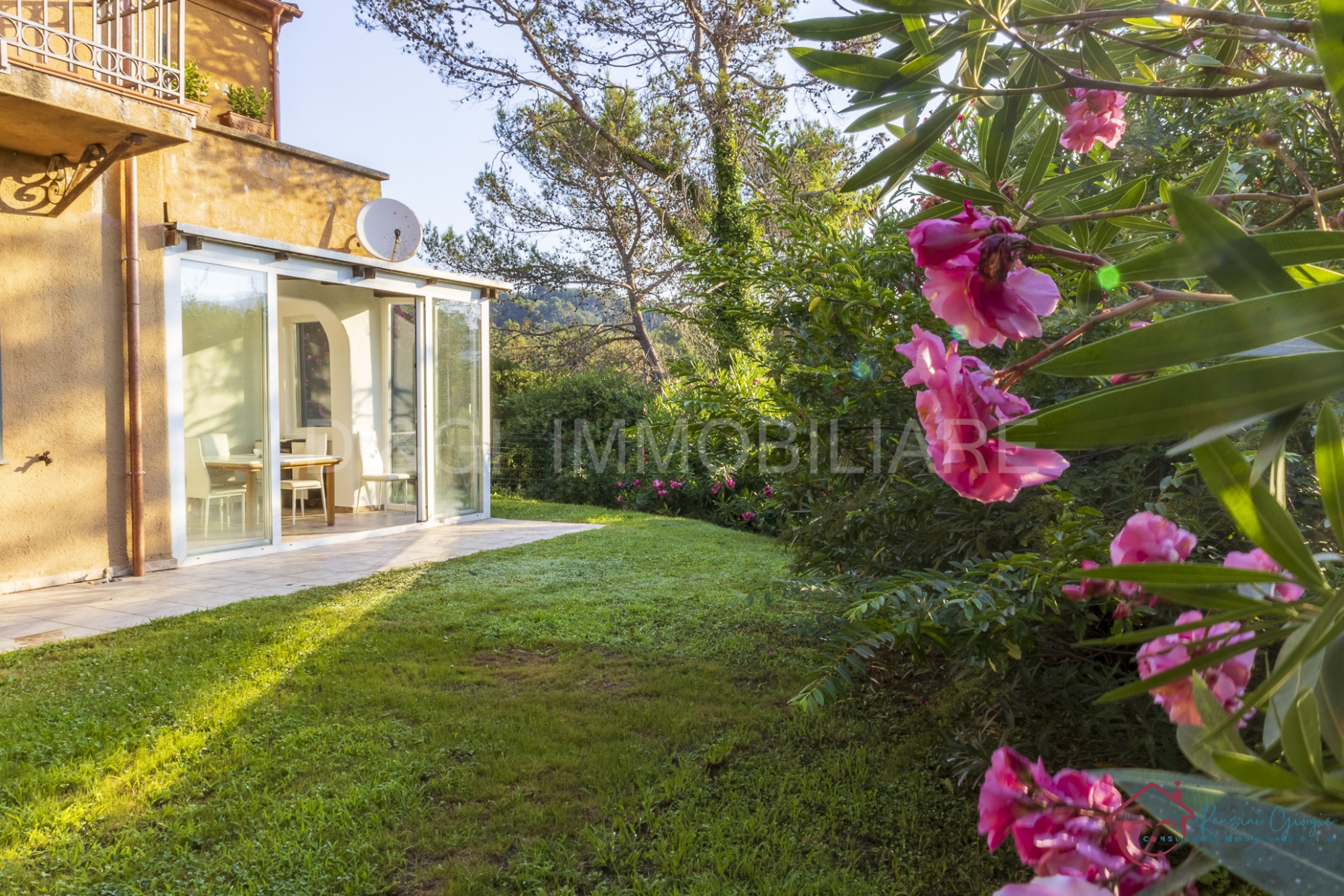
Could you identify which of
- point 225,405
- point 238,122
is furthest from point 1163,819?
point 238,122

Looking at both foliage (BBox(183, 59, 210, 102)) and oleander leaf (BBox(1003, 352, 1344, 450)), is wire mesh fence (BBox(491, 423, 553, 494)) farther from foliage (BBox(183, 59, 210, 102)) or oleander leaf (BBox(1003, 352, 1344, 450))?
oleander leaf (BBox(1003, 352, 1344, 450))

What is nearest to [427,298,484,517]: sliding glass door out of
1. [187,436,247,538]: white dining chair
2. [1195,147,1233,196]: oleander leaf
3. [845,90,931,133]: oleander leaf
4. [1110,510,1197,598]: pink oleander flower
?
[187,436,247,538]: white dining chair

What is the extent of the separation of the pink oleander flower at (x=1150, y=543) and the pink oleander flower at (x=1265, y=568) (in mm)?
48

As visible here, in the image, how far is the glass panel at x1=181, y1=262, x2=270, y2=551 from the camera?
22.1ft

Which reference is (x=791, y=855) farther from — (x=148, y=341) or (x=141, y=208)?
(x=141, y=208)

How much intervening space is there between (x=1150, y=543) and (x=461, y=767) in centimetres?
251

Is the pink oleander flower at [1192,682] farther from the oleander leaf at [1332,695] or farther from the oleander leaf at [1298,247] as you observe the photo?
the oleander leaf at [1298,247]

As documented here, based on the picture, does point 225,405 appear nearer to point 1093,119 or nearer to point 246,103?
point 246,103

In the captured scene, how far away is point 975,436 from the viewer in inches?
26.1

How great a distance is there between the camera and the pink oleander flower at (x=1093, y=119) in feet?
4.11

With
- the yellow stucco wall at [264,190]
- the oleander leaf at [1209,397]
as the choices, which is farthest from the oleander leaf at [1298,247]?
the yellow stucco wall at [264,190]

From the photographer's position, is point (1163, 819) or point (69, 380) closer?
point (1163, 819)

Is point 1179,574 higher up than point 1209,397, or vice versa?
point 1209,397

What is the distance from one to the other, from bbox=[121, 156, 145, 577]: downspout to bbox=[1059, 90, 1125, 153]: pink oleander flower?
664cm
